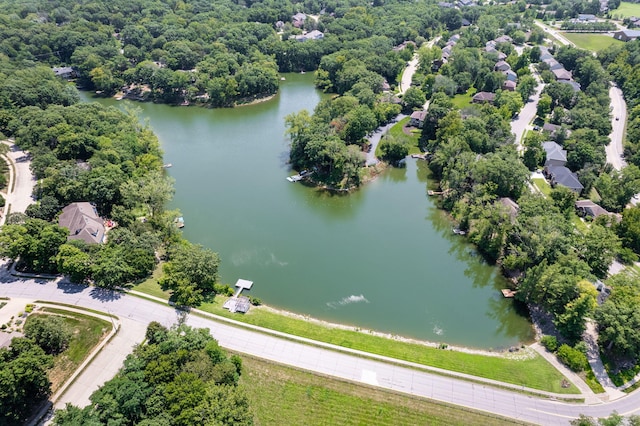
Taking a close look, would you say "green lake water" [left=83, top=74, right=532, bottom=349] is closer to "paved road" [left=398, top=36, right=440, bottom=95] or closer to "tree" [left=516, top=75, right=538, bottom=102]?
"paved road" [left=398, top=36, right=440, bottom=95]

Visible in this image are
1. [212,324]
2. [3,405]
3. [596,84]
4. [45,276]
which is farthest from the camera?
[596,84]

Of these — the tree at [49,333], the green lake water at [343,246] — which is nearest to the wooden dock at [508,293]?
the green lake water at [343,246]

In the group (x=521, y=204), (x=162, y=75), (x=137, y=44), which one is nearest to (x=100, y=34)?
(x=137, y=44)

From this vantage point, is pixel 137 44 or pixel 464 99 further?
pixel 137 44

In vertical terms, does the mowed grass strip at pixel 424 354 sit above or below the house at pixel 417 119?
below

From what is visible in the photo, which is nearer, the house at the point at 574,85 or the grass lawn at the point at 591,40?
the house at the point at 574,85

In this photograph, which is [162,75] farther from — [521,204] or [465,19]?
[465,19]

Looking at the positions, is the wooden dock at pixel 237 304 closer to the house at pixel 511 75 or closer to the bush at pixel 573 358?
the bush at pixel 573 358
